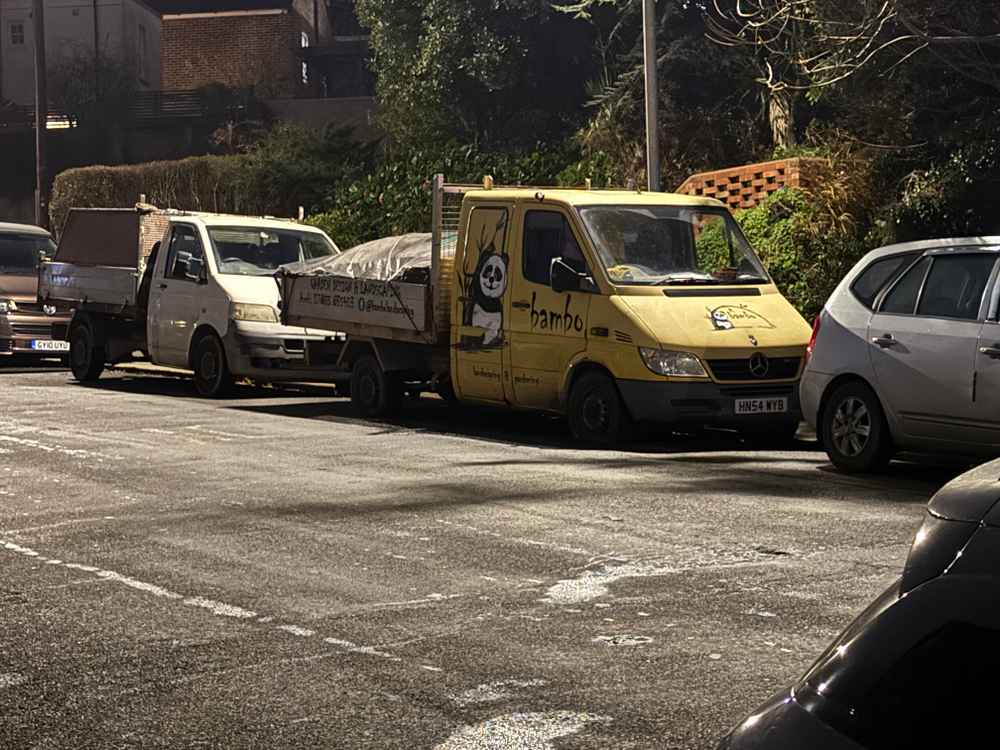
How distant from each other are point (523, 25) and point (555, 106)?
2.35m

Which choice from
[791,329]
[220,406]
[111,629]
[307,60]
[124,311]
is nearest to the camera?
[111,629]

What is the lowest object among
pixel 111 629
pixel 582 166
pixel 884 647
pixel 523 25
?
pixel 111 629

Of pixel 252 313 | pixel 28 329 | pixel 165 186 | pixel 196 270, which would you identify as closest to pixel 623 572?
pixel 252 313

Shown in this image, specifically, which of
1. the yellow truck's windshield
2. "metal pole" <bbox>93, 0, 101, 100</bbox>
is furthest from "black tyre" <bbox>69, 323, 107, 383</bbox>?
"metal pole" <bbox>93, 0, 101, 100</bbox>

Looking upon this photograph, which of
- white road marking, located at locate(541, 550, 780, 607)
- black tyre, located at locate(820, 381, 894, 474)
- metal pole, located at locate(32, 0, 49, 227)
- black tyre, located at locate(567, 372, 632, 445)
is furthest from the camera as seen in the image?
metal pole, located at locate(32, 0, 49, 227)

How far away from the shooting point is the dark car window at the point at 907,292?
1177 cm

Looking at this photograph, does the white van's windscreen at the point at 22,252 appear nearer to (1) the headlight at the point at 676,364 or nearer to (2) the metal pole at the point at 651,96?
(2) the metal pole at the point at 651,96

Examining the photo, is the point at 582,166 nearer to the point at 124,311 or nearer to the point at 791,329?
the point at 124,311

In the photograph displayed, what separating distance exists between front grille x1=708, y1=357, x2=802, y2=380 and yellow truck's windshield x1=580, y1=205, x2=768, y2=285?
0.96 m

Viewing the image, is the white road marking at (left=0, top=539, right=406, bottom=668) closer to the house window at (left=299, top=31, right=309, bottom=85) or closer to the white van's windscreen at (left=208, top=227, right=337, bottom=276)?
the white van's windscreen at (left=208, top=227, right=337, bottom=276)

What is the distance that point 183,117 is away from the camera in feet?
183

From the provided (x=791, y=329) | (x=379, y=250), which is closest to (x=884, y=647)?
(x=791, y=329)

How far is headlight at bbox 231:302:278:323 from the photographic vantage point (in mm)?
19250

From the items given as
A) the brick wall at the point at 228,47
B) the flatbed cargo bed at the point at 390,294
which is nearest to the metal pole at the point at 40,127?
the flatbed cargo bed at the point at 390,294
